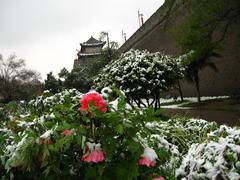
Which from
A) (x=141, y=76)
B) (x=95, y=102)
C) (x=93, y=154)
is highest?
(x=141, y=76)

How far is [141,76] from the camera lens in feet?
46.1

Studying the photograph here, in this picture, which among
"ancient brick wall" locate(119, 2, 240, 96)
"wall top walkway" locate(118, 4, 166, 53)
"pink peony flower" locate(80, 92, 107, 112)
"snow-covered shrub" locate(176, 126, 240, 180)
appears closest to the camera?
"snow-covered shrub" locate(176, 126, 240, 180)

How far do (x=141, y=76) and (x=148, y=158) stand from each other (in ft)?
38.0

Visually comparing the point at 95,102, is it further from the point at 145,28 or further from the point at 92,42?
the point at 92,42

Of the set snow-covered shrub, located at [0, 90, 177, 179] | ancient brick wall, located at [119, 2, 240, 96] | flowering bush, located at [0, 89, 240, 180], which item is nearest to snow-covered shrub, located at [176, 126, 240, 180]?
flowering bush, located at [0, 89, 240, 180]

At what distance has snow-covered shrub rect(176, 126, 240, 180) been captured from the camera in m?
2.46

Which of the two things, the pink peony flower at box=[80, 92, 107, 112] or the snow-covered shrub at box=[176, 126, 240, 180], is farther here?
the pink peony flower at box=[80, 92, 107, 112]

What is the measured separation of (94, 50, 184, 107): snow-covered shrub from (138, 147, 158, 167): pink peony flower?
11.0m

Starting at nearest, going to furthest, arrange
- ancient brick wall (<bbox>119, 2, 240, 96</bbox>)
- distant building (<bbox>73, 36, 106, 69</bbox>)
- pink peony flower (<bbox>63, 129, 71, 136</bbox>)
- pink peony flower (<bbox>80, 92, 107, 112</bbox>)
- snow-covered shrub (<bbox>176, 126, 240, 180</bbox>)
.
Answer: snow-covered shrub (<bbox>176, 126, 240, 180</bbox>) < pink peony flower (<bbox>63, 129, 71, 136</bbox>) < pink peony flower (<bbox>80, 92, 107, 112</bbox>) < ancient brick wall (<bbox>119, 2, 240, 96</bbox>) < distant building (<bbox>73, 36, 106, 69</bbox>)

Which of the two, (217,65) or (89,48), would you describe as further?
(89,48)

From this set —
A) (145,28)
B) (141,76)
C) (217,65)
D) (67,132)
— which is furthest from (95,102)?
(145,28)

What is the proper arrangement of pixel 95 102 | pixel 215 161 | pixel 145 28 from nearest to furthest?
pixel 215 161 < pixel 95 102 < pixel 145 28

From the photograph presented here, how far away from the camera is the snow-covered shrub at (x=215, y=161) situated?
2.46 m

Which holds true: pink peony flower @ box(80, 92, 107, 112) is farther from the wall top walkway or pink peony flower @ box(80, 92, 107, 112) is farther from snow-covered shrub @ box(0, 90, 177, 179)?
the wall top walkway
